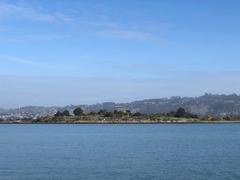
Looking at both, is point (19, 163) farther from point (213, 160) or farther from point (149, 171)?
point (213, 160)

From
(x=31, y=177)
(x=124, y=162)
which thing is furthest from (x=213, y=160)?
(x=31, y=177)

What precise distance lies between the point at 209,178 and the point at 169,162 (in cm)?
1355

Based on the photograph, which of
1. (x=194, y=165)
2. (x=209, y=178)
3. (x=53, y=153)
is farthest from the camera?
(x=53, y=153)

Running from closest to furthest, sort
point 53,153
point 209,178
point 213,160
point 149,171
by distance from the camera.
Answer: point 209,178 < point 149,171 < point 213,160 < point 53,153

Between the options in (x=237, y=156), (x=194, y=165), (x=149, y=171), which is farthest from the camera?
(x=237, y=156)

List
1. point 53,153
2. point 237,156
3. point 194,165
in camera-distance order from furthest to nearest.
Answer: point 53,153 < point 237,156 < point 194,165

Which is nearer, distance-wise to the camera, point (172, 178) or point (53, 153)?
point (172, 178)

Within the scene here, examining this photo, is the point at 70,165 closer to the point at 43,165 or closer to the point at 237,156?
the point at 43,165

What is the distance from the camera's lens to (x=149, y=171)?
54.4 m

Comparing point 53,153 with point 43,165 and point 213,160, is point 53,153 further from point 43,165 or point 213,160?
point 213,160

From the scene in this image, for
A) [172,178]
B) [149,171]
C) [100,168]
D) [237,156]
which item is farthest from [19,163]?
[237,156]

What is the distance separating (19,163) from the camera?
62812 mm

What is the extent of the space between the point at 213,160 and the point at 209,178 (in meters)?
16.1

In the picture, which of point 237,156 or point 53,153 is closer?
point 237,156
